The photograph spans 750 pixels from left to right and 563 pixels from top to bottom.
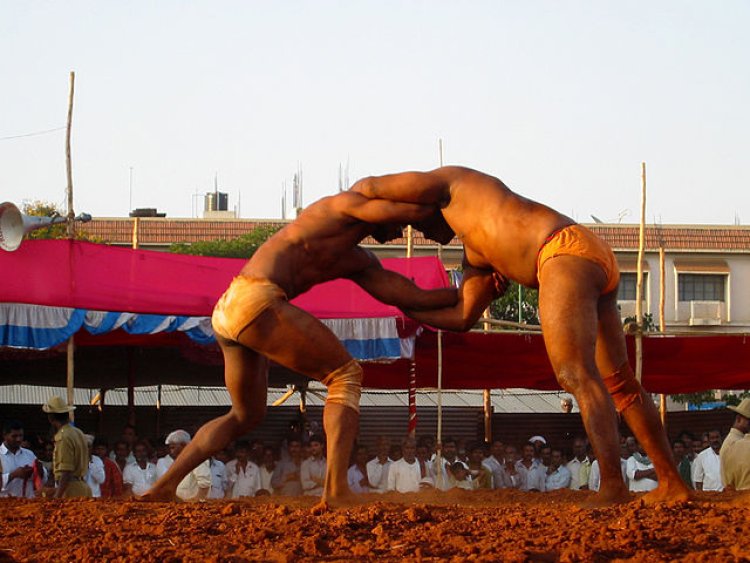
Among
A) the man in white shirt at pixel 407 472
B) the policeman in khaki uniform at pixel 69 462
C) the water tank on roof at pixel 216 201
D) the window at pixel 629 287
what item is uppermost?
the water tank on roof at pixel 216 201

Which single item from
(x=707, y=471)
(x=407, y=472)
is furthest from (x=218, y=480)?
(x=707, y=471)

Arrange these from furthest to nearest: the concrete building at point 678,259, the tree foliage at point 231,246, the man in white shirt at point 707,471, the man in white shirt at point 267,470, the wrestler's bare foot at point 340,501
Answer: the concrete building at point 678,259
the tree foliage at point 231,246
the man in white shirt at point 707,471
the man in white shirt at point 267,470
the wrestler's bare foot at point 340,501

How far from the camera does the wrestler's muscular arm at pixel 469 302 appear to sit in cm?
687

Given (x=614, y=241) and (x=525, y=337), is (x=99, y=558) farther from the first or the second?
(x=614, y=241)

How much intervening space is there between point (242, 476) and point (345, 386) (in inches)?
356

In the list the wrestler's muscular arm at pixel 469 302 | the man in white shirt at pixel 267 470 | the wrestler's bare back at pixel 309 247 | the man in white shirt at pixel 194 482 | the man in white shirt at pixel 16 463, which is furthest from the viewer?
the man in white shirt at pixel 267 470

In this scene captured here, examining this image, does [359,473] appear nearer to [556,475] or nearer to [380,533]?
[556,475]

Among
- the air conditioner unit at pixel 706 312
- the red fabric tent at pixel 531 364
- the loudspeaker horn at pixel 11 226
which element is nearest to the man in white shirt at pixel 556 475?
the red fabric tent at pixel 531 364

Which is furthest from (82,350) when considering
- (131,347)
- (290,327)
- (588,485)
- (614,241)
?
(614,241)

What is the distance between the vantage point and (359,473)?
1523 cm

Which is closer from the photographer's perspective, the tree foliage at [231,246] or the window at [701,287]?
the tree foliage at [231,246]

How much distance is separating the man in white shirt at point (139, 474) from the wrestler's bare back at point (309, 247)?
8.44 meters

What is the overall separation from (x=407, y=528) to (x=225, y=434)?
6.26ft

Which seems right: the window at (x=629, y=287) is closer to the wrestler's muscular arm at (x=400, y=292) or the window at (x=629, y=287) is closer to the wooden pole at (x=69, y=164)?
the wooden pole at (x=69, y=164)
